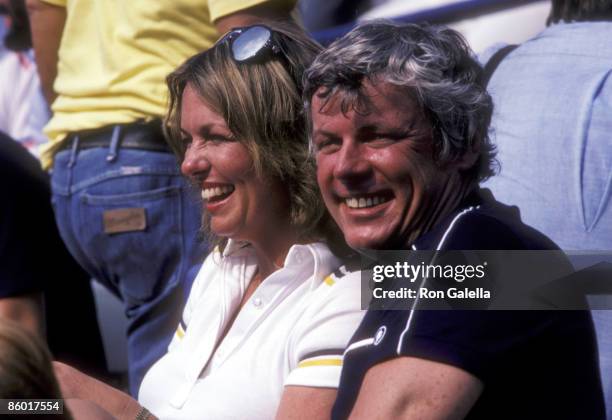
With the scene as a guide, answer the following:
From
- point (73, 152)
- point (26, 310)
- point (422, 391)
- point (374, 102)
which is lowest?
point (26, 310)

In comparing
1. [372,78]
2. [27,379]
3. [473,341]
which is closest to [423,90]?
[372,78]

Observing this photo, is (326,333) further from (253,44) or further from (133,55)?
(133,55)

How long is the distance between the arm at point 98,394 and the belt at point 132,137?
0.61 metres

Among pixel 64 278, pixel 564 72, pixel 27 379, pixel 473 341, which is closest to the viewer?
pixel 27 379

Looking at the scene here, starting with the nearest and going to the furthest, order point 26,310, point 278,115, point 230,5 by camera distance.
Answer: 1. point 278,115
2. point 230,5
3. point 26,310

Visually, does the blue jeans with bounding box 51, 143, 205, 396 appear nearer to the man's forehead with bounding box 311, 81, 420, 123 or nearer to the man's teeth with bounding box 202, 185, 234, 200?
the man's teeth with bounding box 202, 185, 234, 200

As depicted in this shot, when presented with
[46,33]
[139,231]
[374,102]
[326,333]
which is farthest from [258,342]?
[46,33]

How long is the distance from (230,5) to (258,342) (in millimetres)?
868

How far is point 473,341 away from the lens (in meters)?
1.56

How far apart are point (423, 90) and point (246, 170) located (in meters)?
0.55

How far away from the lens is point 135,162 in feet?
8.65

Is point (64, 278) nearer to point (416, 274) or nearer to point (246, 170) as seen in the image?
point (246, 170)

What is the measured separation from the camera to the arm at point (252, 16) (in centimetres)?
255

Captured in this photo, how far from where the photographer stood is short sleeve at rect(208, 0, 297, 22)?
2543mm
